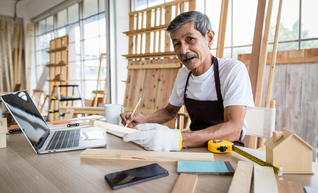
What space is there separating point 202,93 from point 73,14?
580cm

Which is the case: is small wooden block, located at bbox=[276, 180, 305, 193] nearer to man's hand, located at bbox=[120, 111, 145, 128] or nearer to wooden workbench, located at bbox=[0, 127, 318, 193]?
wooden workbench, located at bbox=[0, 127, 318, 193]

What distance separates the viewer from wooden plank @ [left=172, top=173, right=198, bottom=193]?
1.95 feet

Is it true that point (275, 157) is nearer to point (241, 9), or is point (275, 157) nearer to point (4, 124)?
point (4, 124)

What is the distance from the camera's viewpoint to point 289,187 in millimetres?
608

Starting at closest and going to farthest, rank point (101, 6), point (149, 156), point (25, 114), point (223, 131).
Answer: point (149, 156) < point (25, 114) < point (223, 131) < point (101, 6)

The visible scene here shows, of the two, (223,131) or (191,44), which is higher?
(191,44)

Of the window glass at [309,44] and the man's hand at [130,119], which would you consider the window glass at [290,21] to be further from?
the man's hand at [130,119]

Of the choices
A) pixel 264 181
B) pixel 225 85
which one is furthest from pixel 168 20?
pixel 264 181

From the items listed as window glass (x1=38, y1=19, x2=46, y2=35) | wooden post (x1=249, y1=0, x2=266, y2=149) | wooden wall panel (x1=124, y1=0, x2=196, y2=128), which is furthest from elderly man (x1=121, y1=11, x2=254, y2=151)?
window glass (x1=38, y1=19, x2=46, y2=35)

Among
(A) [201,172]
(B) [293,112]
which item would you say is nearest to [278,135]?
(A) [201,172]

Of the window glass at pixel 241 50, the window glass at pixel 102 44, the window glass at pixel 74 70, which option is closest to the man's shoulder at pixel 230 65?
the window glass at pixel 241 50

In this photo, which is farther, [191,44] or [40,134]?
[191,44]

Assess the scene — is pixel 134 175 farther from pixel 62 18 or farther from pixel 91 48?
pixel 62 18

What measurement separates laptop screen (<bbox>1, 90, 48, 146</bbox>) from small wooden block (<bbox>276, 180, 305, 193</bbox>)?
0.97 m
